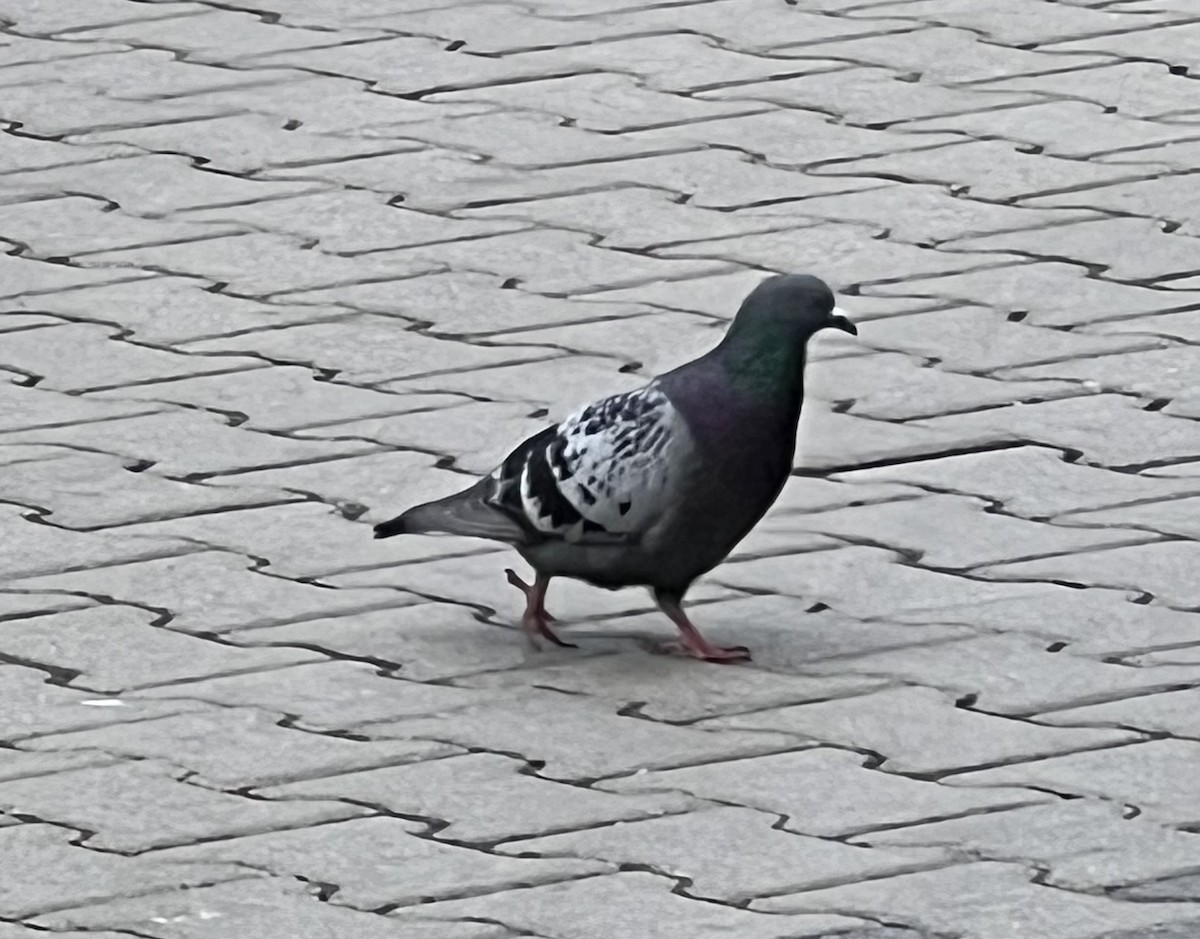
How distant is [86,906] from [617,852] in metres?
0.66

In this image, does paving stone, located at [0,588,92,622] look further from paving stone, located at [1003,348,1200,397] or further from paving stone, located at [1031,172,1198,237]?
paving stone, located at [1031,172,1198,237]

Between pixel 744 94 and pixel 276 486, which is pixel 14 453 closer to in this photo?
pixel 276 486

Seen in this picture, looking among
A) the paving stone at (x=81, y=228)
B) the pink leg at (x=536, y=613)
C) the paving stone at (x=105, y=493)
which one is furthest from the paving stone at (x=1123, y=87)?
the pink leg at (x=536, y=613)

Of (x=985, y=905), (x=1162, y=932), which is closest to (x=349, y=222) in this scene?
(x=985, y=905)

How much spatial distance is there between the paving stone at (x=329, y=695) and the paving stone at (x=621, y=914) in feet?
1.98

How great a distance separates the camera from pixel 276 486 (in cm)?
530

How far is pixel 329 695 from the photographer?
4555 millimetres

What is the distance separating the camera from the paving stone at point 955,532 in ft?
16.3

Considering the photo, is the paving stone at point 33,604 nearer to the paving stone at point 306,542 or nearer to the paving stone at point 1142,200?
the paving stone at point 306,542

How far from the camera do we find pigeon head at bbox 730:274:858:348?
4.54m

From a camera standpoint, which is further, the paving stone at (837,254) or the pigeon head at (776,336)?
the paving stone at (837,254)

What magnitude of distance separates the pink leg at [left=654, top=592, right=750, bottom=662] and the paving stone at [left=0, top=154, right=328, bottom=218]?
211 cm

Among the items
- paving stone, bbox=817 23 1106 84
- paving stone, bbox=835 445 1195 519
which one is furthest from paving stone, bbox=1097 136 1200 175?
paving stone, bbox=835 445 1195 519

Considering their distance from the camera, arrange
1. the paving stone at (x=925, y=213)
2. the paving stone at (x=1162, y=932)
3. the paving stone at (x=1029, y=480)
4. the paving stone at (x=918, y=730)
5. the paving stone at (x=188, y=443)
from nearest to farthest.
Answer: the paving stone at (x=1162, y=932), the paving stone at (x=918, y=730), the paving stone at (x=1029, y=480), the paving stone at (x=188, y=443), the paving stone at (x=925, y=213)
